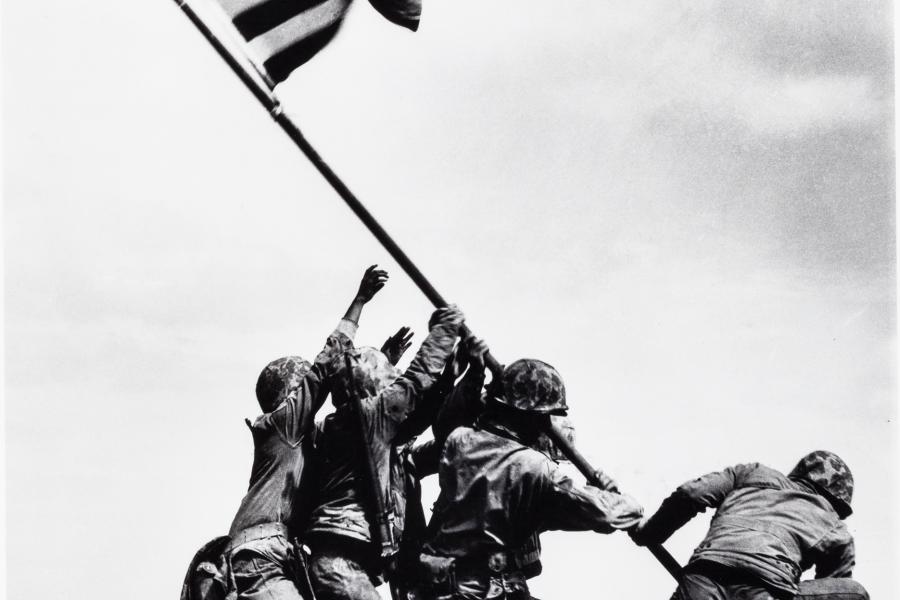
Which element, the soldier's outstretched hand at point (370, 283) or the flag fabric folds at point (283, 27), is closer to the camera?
the flag fabric folds at point (283, 27)

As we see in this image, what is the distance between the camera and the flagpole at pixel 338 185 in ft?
39.1

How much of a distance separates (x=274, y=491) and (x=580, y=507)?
2.51 metres

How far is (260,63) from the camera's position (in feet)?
39.2

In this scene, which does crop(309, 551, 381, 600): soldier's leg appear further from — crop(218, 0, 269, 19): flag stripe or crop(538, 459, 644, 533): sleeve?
crop(218, 0, 269, 19): flag stripe

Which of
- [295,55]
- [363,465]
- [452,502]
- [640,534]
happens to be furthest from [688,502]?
[295,55]

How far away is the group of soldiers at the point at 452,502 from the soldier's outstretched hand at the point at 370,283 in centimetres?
44

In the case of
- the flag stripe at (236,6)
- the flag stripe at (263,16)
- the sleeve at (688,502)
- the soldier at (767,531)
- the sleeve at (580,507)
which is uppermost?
the flag stripe at (236,6)

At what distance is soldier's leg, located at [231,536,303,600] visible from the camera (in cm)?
1141

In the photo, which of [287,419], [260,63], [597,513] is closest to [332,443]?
[287,419]

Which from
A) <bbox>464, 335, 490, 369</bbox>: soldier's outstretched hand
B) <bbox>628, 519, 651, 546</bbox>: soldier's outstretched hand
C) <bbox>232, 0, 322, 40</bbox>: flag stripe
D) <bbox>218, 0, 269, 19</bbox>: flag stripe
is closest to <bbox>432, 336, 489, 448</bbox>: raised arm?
<bbox>464, 335, 490, 369</bbox>: soldier's outstretched hand

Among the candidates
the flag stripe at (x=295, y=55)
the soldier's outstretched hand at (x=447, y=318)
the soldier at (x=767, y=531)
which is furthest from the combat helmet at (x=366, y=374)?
the soldier at (x=767, y=531)

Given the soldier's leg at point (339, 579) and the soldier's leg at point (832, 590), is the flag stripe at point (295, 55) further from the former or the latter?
the soldier's leg at point (832, 590)

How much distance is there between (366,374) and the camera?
12.3 metres

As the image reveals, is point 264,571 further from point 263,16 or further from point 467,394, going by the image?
point 263,16
